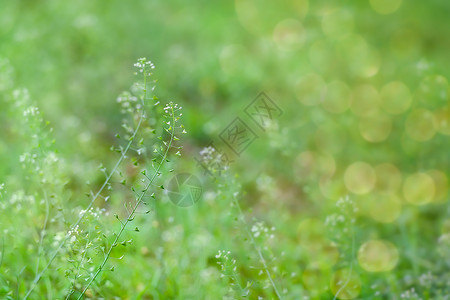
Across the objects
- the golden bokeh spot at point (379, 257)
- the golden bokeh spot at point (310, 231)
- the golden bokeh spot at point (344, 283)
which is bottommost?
the golden bokeh spot at point (344, 283)

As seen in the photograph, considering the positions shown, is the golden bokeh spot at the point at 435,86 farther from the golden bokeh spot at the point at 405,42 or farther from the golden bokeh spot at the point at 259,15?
the golden bokeh spot at the point at 259,15

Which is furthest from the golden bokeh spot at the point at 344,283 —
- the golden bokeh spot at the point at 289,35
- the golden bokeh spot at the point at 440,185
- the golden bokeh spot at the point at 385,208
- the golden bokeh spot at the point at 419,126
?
the golden bokeh spot at the point at 289,35

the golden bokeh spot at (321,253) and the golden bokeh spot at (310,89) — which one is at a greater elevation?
the golden bokeh spot at (310,89)

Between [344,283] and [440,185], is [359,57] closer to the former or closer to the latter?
[440,185]

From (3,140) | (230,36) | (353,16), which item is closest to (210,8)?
(230,36)

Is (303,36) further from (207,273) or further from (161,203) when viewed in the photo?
(207,273)

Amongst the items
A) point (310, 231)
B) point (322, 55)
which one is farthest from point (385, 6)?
point (310, 231)

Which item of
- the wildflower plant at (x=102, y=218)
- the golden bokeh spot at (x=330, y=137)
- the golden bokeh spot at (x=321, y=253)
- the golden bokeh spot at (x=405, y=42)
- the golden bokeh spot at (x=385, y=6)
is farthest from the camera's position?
the golden bokeh spot at (x=385, y=6)
